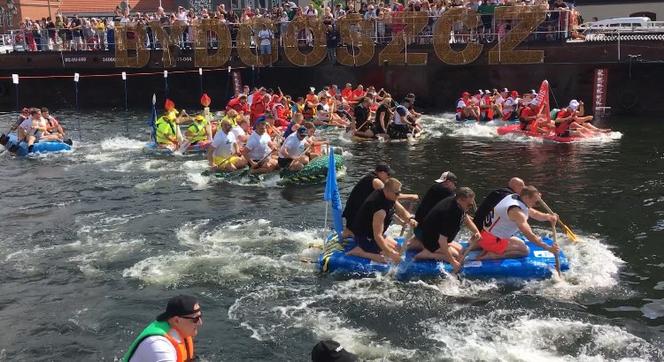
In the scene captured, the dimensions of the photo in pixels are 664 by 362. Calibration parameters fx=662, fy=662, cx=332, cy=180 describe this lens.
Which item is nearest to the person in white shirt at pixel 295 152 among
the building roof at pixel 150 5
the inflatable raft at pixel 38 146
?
the inflatable raft at pixel 38 146

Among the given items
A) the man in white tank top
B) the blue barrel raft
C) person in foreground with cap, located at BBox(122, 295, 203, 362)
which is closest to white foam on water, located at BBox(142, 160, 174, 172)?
the blue barrel raft

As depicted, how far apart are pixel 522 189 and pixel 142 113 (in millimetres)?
25241

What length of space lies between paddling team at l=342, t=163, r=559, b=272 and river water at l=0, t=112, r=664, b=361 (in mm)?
505

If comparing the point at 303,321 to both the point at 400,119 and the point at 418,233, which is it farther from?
the point at 400,119

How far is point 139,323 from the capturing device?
28.5 ft

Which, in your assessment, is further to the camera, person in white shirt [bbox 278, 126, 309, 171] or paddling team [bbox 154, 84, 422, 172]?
paddling team [bbox 154, 84, 422, 172]

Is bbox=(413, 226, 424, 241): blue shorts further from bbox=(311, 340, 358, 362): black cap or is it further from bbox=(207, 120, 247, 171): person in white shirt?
bbox=(207, 120, 247, 171): person in white shirt

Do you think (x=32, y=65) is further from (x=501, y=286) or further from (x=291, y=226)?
(x=501, y=286)

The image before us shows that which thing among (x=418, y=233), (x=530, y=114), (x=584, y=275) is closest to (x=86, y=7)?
(x=530, y=114)

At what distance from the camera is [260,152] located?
16312 millimetres

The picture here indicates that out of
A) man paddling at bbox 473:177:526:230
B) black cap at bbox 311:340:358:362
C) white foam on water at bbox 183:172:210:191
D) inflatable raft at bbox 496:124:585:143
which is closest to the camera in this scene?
black cap at bbox 311:340:358:362

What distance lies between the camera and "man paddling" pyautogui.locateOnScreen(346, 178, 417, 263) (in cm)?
958

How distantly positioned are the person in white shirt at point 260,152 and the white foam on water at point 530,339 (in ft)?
27.8

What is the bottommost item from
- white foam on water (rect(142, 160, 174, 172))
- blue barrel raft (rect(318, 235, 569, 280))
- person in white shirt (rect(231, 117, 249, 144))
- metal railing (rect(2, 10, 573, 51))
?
blue barrel raft (rect(318, 235, 569, 280))
